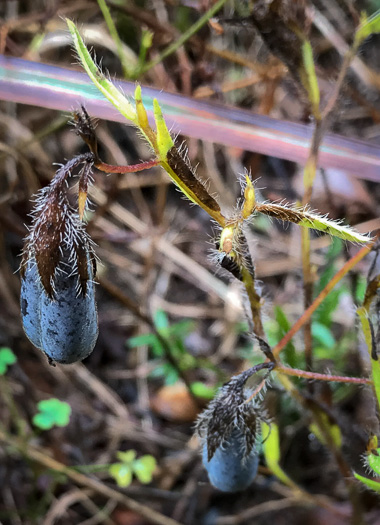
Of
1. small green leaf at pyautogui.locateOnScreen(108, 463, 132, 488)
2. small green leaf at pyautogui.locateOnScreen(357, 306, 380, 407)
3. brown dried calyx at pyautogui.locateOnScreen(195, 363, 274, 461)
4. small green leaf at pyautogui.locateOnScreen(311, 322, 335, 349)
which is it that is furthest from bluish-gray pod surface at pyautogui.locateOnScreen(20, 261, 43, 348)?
small green leaf at pyautogui.locateOnScreen(311, 322, 335, 349)

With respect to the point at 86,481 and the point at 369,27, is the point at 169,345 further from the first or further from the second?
the point at 369,27

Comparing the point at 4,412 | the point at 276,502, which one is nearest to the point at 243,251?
the point at 276,502

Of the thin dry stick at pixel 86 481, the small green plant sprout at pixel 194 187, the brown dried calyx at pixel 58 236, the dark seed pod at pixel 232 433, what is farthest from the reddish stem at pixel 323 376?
the thin dry stick at pixel 86 481

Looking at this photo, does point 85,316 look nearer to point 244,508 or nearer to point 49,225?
point 49,225

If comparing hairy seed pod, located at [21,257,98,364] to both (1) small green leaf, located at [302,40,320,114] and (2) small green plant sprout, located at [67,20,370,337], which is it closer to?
(2) small green plant sprout, located at [67,20,370,337]

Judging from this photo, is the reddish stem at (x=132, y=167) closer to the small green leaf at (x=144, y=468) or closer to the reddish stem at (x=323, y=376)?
the reddish stem at (x=323, y=376)

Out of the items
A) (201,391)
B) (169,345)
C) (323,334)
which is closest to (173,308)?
(169,345)
